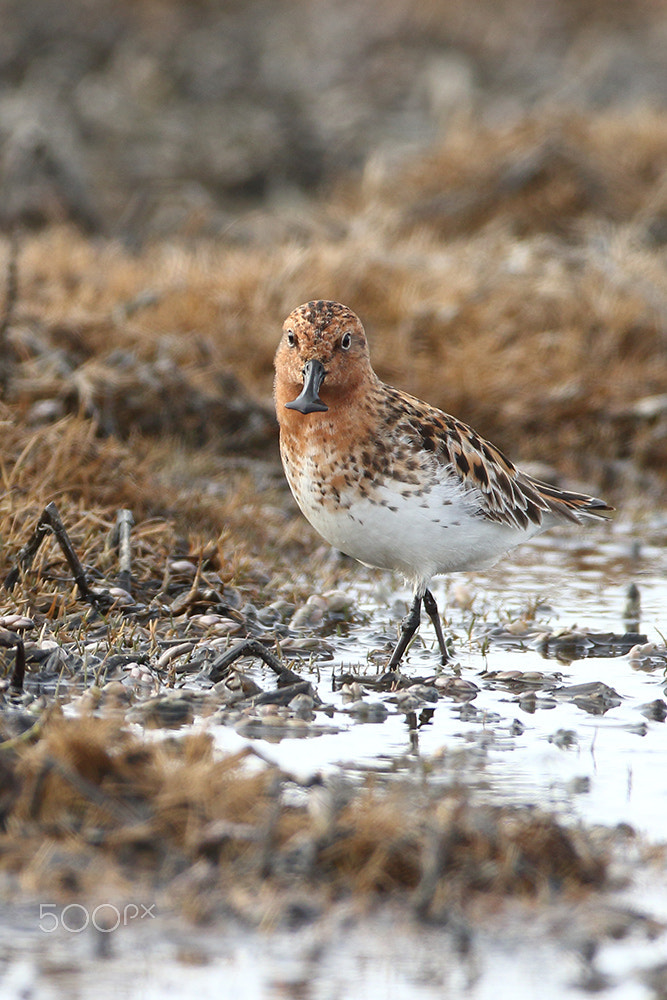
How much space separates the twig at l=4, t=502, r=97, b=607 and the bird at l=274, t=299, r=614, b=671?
3.18ft

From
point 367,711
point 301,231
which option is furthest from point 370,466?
point 301,231

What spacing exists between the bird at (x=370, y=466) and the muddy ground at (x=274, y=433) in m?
0.56

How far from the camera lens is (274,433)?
8992mm

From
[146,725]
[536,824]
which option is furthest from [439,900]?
[146,725]

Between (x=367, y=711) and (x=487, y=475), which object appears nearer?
(x=367, y=711)

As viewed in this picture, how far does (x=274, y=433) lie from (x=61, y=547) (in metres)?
3.12

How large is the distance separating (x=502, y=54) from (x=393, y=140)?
5.36m

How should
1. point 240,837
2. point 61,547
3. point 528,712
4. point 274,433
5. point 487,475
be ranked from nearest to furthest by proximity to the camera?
point 240,837
point 528,712
point 61,547
point 487,475
point 274,433

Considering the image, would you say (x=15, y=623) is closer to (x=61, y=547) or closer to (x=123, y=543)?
(x=61, y=547)

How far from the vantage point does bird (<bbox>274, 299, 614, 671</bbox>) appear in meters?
5.54

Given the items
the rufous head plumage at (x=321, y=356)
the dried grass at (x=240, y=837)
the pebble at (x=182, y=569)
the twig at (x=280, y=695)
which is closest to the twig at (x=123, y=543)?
the pebble at (x=182, y=569)

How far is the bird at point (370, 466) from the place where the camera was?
5539 millimetres

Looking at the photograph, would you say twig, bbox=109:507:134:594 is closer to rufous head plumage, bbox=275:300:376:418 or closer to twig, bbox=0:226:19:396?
rufous head plumage, bbox=275:300:376:418

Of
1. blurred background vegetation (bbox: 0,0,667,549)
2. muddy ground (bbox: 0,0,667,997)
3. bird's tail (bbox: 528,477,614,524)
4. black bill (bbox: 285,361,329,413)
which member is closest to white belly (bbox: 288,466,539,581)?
black bill (bbox: 285,361,329,413)
